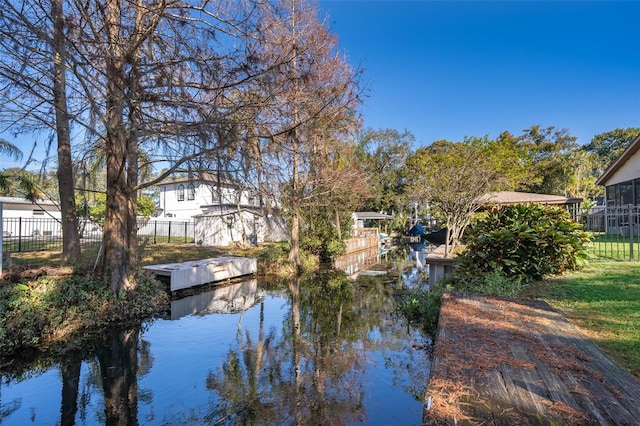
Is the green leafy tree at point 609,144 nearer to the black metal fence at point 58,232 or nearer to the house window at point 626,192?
the house window at point 626,192

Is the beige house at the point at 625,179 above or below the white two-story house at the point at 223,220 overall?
above

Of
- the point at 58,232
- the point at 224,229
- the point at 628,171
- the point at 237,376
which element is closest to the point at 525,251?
the point at 237,376

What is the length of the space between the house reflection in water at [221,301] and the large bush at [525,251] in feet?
18.9

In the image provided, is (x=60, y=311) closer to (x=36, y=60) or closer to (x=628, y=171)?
(x=36, y=60)

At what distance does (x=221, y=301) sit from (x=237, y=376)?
524cm

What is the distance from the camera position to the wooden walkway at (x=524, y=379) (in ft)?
7.65

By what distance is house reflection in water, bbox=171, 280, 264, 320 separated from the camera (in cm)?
934

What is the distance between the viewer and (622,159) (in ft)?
61.1

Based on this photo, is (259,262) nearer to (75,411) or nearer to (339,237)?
(339,237)

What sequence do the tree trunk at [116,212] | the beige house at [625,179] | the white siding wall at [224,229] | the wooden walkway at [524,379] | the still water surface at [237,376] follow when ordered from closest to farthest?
the wooden walkway at [524,379] → the still water surface at [237,376] → the tree trunk at [116,212] → the beige house at [625,179] → the white siding wall at [224,229]

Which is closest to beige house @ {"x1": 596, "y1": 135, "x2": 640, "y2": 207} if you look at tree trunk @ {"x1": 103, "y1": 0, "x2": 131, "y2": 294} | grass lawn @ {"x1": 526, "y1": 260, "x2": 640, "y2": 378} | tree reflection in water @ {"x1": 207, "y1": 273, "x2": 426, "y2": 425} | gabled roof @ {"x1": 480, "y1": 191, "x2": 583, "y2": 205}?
gabled roof @ {"x1": 480, "y1": 191, "x2": 583, "y2": 205}

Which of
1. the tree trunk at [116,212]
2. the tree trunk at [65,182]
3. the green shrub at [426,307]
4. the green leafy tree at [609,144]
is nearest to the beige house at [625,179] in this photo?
the green shrub at [426,307]

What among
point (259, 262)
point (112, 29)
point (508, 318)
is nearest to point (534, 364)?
point (508, 318)

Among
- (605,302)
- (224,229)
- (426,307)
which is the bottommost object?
(426,307)
